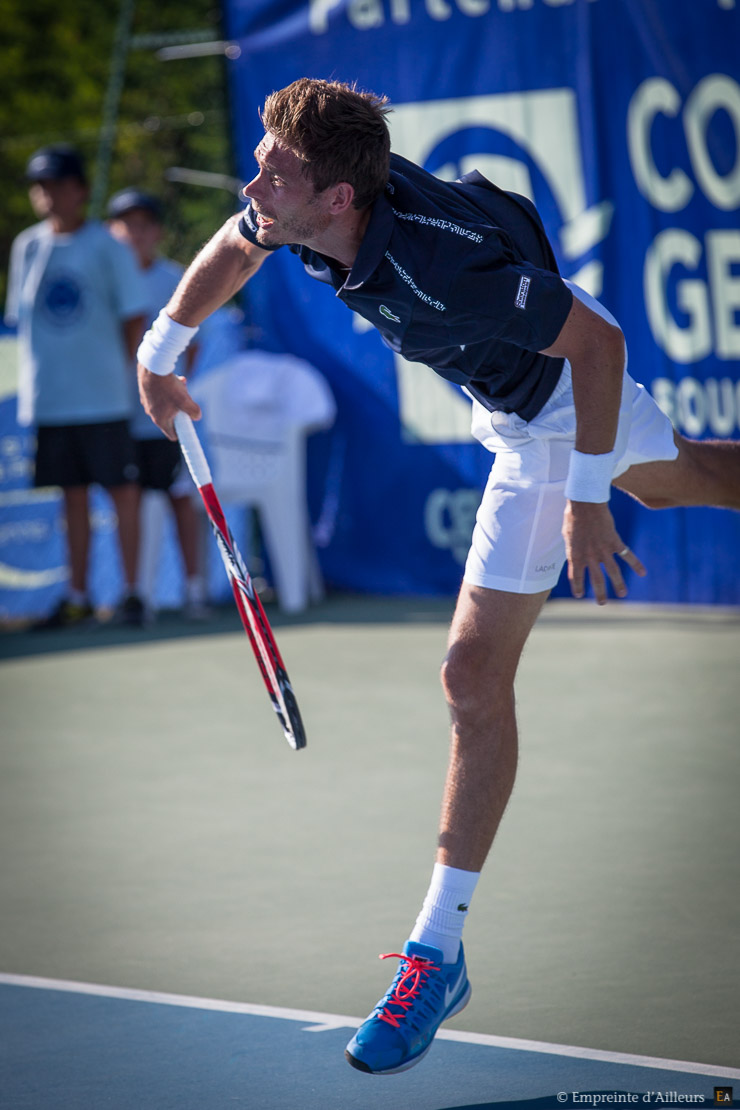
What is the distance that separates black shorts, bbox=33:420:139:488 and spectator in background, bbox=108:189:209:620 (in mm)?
112

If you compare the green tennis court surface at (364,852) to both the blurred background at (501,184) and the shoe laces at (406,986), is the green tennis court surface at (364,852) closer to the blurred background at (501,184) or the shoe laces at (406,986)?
the shoe laces at (406,986)

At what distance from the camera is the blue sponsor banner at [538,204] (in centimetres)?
753

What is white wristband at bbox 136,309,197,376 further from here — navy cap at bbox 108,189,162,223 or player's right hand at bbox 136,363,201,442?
navy cap at bbox 108,189,162,223

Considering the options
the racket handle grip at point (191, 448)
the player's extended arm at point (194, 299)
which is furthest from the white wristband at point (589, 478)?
the racket handle grip at point (191, 448)

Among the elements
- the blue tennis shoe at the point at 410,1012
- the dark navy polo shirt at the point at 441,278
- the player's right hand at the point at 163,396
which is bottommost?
the blue tennis shoe at the point at 410,1012

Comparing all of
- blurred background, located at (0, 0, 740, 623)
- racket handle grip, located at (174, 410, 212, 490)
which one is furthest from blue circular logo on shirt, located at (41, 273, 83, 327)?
racket handle grip, located at (174, 410, 212, 490)

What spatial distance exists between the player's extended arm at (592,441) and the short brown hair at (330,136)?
458 millimetres

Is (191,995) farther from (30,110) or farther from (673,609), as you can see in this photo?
(30,110)

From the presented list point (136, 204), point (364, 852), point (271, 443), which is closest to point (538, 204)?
point (271, 443)

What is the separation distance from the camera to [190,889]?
13.0 feet

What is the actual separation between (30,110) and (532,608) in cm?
2018

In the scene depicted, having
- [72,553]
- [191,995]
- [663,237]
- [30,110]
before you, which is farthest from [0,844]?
[30,110]

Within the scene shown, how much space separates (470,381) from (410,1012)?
4.23 feet

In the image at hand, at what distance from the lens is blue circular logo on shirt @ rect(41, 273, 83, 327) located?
7992mm
